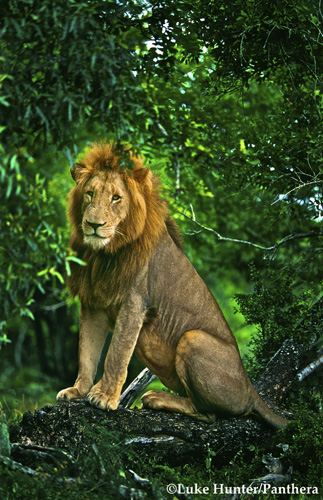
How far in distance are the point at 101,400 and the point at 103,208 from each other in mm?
1433

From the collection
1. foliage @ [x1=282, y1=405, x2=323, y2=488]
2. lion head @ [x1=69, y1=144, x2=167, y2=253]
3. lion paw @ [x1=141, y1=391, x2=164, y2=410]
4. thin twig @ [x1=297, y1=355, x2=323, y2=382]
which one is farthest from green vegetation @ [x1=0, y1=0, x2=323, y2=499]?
lion paw @ [x1=141, y1=391, x2=164, y2=410]

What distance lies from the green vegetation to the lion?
0.32 meters

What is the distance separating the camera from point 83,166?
4.90 meters

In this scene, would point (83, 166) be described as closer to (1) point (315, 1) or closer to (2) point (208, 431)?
(2) point (208, 431)

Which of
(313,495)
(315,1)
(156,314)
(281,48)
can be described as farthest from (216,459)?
(315,1)

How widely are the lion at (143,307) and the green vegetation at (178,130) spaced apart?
0.32 metres

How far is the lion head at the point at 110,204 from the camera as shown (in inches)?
181

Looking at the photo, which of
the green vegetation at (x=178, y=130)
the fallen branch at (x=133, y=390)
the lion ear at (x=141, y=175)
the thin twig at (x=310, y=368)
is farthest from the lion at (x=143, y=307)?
the fallen branch at (x=133, y=390)

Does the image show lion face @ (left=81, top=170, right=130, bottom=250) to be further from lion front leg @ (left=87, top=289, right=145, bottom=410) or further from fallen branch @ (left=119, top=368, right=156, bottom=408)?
fallen branch @ (left=119, top=368, right=156, bottom=408)

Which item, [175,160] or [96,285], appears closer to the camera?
[175,160]

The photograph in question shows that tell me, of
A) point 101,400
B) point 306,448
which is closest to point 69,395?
point 101,400

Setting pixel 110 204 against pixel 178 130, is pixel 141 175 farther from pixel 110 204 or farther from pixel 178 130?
pixel 178 130

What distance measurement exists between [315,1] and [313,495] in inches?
169

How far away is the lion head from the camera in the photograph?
181 inches
